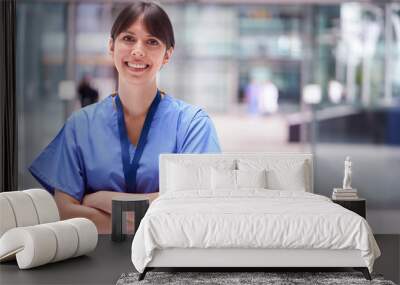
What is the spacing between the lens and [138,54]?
8.19 metres

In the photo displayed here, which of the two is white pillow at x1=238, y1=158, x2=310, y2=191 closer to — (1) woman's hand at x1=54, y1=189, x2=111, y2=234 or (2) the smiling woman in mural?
(2) the smiling woman in mural

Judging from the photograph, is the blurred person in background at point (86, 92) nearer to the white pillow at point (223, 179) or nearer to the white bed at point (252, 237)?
the white pillow at point (223, 179)

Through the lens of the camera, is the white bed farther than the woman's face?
No

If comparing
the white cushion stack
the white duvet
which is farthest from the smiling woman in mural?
the white duvet

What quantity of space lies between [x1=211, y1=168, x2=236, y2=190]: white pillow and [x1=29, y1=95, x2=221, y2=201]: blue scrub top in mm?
1009

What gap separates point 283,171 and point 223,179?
608 mm

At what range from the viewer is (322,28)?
8.35 metres

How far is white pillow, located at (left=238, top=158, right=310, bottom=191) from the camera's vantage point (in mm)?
7254

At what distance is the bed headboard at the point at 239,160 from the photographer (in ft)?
24.6

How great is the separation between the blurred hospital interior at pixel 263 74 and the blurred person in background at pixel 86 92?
1.3 inches

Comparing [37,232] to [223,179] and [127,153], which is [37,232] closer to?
[223,179]

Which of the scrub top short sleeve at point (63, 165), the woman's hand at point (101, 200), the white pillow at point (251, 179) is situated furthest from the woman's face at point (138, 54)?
the white pillow at point (251, 179)

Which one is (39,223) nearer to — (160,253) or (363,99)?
(160,253)

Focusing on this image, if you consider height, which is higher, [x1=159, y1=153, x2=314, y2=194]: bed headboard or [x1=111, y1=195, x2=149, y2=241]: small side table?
[x1=159, y1=153, x2=314, y2=194]: bed headboard
